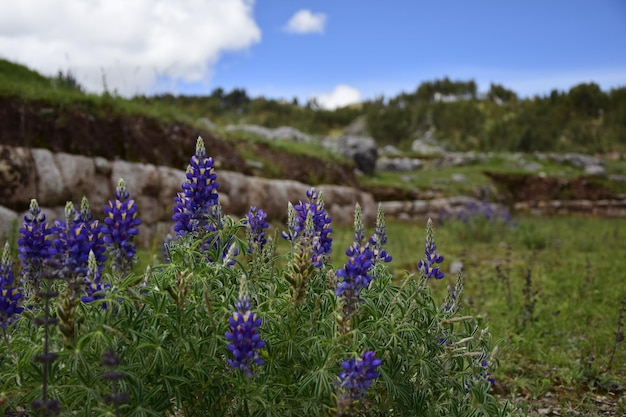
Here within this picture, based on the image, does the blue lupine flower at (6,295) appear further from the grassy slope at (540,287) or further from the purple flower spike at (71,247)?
the grassy slope at (540,287)

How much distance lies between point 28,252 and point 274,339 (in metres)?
1.34

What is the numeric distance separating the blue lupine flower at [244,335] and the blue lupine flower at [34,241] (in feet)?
3.65

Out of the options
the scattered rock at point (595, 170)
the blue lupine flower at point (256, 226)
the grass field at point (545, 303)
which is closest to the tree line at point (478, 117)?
the scattered rock at point (595, 170)

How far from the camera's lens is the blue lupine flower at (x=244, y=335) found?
212 centimetres

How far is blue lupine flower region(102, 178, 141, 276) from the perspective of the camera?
2633mm

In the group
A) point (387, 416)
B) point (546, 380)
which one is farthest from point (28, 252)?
point (546, 380)

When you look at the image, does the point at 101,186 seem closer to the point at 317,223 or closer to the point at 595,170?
the point at 317,223

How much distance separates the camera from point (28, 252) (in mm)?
2633

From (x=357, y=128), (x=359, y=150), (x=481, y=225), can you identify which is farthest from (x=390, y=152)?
(x=481, y=225)

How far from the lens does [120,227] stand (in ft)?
8.71

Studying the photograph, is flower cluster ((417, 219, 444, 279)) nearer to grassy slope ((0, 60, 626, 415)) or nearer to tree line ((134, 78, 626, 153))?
grassy slope ((0, 60, 626, 415))

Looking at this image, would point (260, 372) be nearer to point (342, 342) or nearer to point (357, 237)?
point (342, 342)

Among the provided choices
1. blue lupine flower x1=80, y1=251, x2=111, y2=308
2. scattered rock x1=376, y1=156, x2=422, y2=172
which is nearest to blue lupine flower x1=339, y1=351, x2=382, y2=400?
blue lupine flower x1=80, y1=251, x2=111, y2=308

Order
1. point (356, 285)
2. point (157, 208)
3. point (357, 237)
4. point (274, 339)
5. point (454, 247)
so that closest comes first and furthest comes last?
point (356, 285) < point (274, 339) < point (357, 237) < point (157, 208) < point (454, 247)
